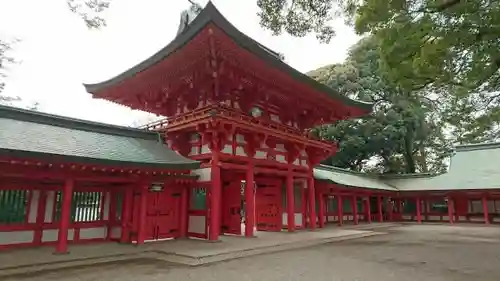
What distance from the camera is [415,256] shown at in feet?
31.5

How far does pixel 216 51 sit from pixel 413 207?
2452 cm

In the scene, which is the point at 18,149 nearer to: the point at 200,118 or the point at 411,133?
the point at 200,118

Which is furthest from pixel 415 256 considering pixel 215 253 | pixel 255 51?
pixel 255 51

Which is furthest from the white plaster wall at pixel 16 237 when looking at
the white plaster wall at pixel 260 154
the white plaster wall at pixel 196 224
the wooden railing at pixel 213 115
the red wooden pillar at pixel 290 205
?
the red wooden pillar at pixel 290 205

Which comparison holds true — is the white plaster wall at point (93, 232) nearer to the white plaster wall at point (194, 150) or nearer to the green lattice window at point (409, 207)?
the white plaster wall at point (194, 150)

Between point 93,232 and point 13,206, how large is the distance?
2333 mm

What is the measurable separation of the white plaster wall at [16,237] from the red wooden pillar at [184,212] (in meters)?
4.57

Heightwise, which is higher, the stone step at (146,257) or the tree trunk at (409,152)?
the tree trunk at (409,152)

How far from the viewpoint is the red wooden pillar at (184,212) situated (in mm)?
11938

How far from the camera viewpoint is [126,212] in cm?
1047

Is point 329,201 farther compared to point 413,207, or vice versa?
point 413,207

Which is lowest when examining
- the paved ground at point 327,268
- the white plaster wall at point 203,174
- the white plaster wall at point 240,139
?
the paved ground at point 327,268

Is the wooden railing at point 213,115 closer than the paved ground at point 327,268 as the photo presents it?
No

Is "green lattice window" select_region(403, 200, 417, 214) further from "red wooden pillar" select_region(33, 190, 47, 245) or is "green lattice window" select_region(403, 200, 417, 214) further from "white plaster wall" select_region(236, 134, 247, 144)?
"red wooden pillar" select_region(33, 190, 47, 245)
